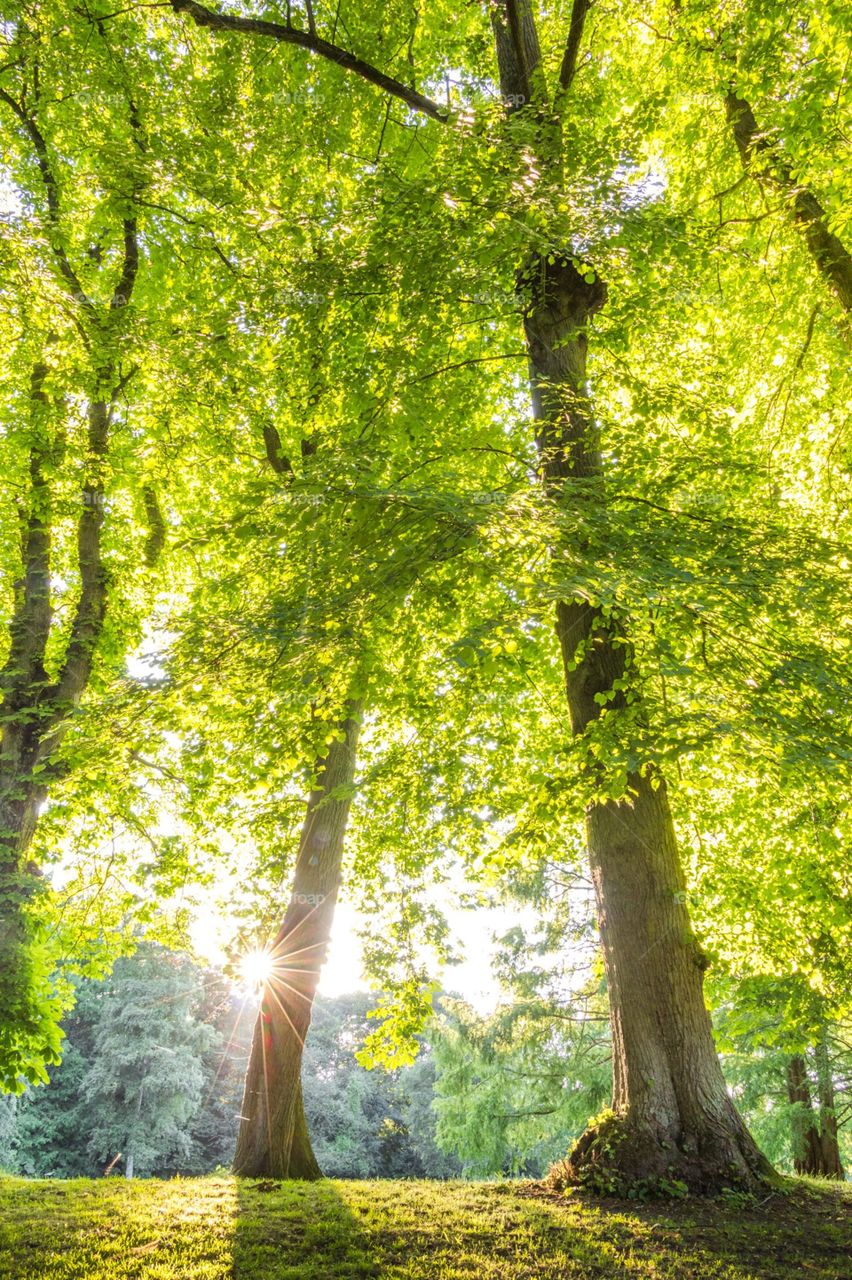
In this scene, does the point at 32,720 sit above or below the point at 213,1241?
above

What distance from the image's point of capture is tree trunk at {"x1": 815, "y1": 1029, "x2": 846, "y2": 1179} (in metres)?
13.0

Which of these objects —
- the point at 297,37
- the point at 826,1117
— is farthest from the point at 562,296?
the point at 826,1117

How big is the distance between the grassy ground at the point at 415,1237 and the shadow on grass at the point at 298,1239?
0.01m

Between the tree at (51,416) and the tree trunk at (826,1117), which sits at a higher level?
the tree at (51,416)

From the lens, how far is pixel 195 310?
10.2 m

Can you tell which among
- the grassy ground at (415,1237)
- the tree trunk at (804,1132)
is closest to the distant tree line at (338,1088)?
the tree trunk at (804,1132)

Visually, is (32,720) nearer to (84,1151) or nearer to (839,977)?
(839,977)

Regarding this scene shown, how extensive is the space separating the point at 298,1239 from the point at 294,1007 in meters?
4.18

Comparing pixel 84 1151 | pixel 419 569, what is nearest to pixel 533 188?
pixel 419 569

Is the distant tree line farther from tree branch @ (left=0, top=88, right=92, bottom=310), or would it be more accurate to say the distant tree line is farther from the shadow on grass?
tree branch @ (left=0, top=88, right=92, bottom=310)

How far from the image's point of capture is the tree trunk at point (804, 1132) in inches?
538

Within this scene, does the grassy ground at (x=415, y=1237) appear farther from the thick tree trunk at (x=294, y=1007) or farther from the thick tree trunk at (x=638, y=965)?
the thick tree trunk at (x=294, y=1007)

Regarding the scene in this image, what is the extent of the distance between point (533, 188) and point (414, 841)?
257 inches

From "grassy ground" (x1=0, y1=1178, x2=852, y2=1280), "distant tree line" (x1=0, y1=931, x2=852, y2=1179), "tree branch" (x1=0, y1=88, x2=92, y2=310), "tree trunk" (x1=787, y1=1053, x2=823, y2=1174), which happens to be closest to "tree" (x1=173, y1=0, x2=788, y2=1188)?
"grassy ground" (x1=0, y1=1178, x2=852, y2=1280)
